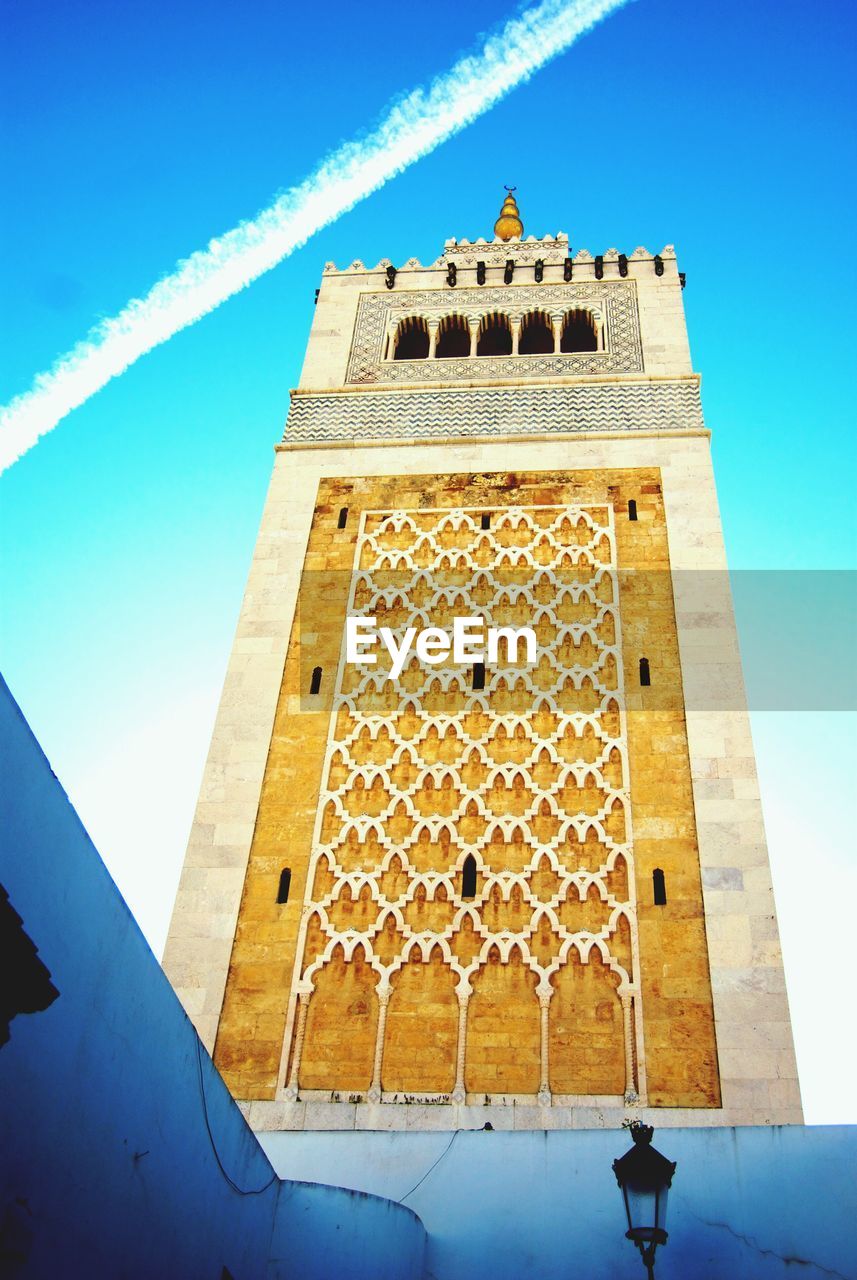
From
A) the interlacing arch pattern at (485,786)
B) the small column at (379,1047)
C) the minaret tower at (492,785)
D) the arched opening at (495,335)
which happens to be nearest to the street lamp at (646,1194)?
the minaret tower at (492,785)

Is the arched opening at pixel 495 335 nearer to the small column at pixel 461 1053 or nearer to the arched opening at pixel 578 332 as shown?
the arched opening at pixel 578 332

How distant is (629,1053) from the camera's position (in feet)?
16.1

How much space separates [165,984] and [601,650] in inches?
162

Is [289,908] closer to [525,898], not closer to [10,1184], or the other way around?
[525,898]

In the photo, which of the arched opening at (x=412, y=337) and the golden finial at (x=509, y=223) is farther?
the golden finial at (x=509, y=223)

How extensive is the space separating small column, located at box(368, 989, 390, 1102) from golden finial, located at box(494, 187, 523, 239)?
26.1ft

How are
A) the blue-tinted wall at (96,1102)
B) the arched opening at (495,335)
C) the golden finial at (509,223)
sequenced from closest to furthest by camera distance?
the blue-tinted wall at (96,1102), the arched opening at (495,335), the golden finial at (509,223)

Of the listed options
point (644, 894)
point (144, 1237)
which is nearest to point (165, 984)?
point (144, 1237)

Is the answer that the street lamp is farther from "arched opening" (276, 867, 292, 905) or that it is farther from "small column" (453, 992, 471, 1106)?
"arched opening" (276, 867, 292, 905)

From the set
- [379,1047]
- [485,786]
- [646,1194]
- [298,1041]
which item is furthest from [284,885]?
[646,1194]

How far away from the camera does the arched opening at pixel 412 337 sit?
890 cm

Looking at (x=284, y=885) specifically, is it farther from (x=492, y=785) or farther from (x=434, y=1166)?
(x=434, y=1166)

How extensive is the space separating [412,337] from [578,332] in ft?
4.43

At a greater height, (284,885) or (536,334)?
(536,334)
